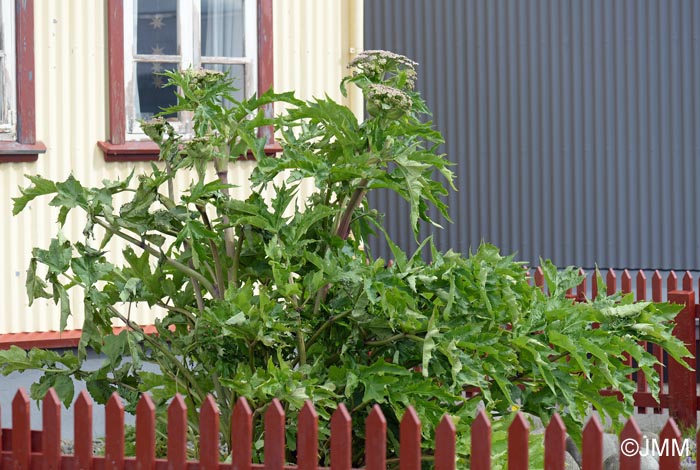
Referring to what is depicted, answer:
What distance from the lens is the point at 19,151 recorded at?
8117 mm

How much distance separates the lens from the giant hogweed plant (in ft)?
14.2

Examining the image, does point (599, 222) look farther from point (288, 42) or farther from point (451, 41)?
point (288, 42)

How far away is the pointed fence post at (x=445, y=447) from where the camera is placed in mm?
3514

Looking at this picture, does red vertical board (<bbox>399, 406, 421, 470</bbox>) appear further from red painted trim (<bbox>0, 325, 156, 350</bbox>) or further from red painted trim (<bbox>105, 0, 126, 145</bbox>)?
red painted trim (<bbox>105, 0, 126, 145</bbox>)

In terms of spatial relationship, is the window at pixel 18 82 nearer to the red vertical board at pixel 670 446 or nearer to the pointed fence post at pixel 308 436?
the pointed fence post at pixel 308 436

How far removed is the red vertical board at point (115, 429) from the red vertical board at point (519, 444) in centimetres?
125

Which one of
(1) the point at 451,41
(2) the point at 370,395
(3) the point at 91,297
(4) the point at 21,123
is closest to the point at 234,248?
(3) the point at 91,297

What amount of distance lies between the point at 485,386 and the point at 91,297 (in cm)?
156

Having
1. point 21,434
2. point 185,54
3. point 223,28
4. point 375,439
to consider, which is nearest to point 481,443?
point 375,439

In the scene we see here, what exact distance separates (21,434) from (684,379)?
14.9 feet

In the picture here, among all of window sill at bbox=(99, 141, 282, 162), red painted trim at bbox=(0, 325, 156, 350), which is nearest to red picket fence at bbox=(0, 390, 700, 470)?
red painted trim at bbox=(0, 325, 156, 350)

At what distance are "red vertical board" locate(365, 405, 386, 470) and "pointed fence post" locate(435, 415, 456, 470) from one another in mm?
170

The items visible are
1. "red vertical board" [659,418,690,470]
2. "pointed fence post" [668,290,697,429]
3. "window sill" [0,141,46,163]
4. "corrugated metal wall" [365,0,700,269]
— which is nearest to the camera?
"red vertical board" [659,418,690,470]

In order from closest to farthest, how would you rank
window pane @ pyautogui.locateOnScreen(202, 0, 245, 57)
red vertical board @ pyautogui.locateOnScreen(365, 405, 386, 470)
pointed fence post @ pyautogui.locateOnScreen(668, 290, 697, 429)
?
red vertical board @ pyautogui.locateOnScreen(365, 405, 386, 470), pointed fence post @ pyautogui.locateOnScreen(668, 290, 697, 429), window pane @ pyautogui.locateOnScreen(202, 0, 245, 57)
